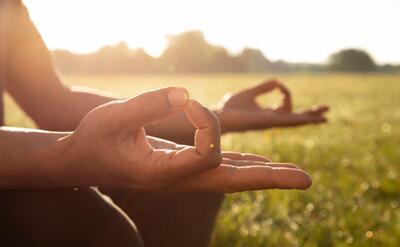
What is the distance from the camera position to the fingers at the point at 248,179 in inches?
57.0

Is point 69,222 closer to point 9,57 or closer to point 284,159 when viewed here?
point 9,57

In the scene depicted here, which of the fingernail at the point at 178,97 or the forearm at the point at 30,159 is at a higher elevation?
the fingernail at the point at 178,97

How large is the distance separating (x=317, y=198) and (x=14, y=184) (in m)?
3.88

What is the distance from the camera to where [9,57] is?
275cm

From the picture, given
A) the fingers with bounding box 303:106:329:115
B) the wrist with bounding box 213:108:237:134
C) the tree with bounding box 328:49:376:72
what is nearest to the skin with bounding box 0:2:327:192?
the wrist with bounding box 213:108:237:134

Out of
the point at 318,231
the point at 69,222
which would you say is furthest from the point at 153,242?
the point at 318,231

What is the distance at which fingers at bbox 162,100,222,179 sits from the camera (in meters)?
1.34

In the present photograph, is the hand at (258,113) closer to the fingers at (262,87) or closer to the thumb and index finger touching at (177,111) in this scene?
the fingers at (262,87)

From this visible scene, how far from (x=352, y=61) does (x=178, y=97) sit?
119m

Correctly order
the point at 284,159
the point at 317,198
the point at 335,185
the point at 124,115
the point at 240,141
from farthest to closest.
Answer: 1. the point at 240,141
2. the point at 284,159
3. the point at 335,185
4. the point at 317,198
5. the point at 124,115

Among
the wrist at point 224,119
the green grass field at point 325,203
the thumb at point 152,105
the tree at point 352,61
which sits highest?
the thumb at point 152,105

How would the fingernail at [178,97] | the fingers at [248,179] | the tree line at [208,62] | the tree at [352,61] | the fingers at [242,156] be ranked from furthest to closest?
the tree at [352,61] < the tree line at [208,62] < the fingers at [242,156] < the fingers at [248,179] < the fingernail at [178,97]

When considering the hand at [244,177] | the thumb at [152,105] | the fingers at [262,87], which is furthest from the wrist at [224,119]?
the thumb at [152,105]

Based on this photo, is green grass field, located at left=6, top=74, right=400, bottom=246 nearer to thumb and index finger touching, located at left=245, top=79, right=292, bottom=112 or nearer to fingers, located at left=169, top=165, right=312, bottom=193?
thumb and index finger touching, located at left=245, top=79, right=292, bottom=112
